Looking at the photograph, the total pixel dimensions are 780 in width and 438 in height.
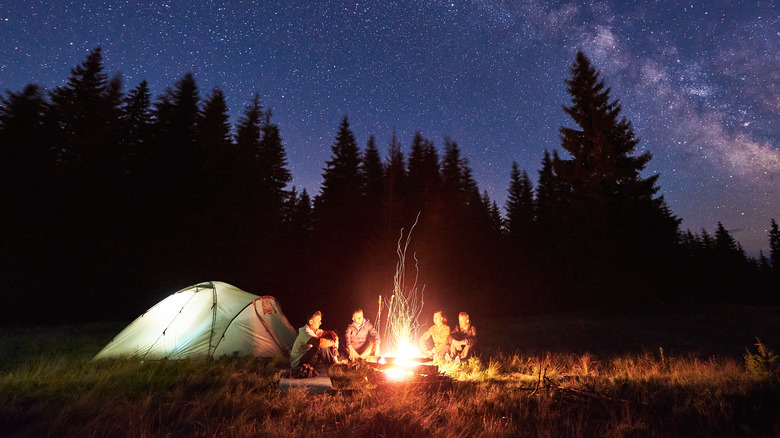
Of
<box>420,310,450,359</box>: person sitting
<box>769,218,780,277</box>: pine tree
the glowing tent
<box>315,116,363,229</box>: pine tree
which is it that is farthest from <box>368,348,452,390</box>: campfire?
<box>769,218,780,277</box>: pine tree

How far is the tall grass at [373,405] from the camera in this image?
4625mm

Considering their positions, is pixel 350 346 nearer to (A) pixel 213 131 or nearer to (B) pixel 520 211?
(A) pixel 213 131

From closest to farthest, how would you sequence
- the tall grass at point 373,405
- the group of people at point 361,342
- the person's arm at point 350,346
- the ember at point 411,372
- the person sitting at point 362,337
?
the tall grass at point 373,405, the ember at point 411,372, the group of people at point 361,342, the person's arm at point 350,346, the person sitting at point 362,337

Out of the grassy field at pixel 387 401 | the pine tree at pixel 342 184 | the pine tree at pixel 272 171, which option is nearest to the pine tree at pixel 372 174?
the pine tree at pixel 342 184

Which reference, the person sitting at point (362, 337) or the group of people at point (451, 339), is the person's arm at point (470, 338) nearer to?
Answer: the group of people at point (451, 339)

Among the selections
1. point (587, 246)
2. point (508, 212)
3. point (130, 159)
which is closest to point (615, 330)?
point (587, 246)

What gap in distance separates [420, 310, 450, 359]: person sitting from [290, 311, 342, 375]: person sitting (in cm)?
217

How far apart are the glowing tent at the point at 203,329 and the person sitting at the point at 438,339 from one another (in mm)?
3520

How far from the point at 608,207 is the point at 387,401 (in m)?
18.0

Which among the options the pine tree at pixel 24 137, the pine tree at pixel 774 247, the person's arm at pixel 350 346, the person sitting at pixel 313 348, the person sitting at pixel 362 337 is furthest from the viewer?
the pine tree at pixel 774 247

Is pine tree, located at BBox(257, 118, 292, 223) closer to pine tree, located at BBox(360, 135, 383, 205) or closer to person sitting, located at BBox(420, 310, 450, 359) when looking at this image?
pine tree, located at BBox(360, 135, 383, 205)

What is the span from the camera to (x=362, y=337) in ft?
31.0

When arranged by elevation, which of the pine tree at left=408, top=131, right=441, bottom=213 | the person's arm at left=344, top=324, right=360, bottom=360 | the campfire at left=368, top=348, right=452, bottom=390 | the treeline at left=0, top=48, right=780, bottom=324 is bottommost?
the campfire at left=368, top=348, right=452, bottom=390

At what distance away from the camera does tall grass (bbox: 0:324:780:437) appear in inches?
182
